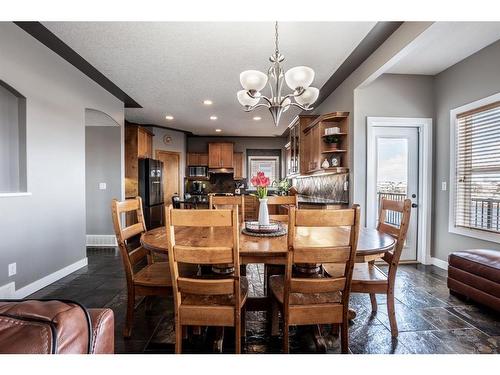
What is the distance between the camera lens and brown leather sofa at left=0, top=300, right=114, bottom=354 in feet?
2.06

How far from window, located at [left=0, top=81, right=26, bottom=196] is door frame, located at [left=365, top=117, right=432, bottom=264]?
3996mm

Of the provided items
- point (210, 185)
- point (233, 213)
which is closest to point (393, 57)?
point (233, 213)

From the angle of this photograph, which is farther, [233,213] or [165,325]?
[165,325]

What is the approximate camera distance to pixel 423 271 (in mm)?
3391

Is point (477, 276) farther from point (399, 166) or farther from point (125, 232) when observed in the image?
point (125, 232)

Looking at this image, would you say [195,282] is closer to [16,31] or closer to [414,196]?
[16,31]

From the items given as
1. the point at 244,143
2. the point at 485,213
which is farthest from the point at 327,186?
the point at 244,143

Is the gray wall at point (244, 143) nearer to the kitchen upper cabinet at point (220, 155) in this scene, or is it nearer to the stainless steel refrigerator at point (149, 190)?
the kitchen upper cabinet at point (220, 155)

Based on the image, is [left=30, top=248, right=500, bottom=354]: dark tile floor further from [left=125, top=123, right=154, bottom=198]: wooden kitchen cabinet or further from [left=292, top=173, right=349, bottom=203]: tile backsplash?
[left=125, top=123, right=154, bottom=198]: wooden kitchen cabinet

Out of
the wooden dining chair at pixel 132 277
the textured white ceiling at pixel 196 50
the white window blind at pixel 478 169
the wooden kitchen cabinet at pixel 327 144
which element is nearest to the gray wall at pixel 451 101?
the white window blind at pixel 478 169

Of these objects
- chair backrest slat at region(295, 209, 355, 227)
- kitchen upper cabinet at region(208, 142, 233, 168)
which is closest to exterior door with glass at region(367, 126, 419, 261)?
chair backrest slat at region(295, 209, 355, 227)

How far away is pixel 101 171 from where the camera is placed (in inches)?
191

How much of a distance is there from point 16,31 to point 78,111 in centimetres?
112

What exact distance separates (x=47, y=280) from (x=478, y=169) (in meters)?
5.12
